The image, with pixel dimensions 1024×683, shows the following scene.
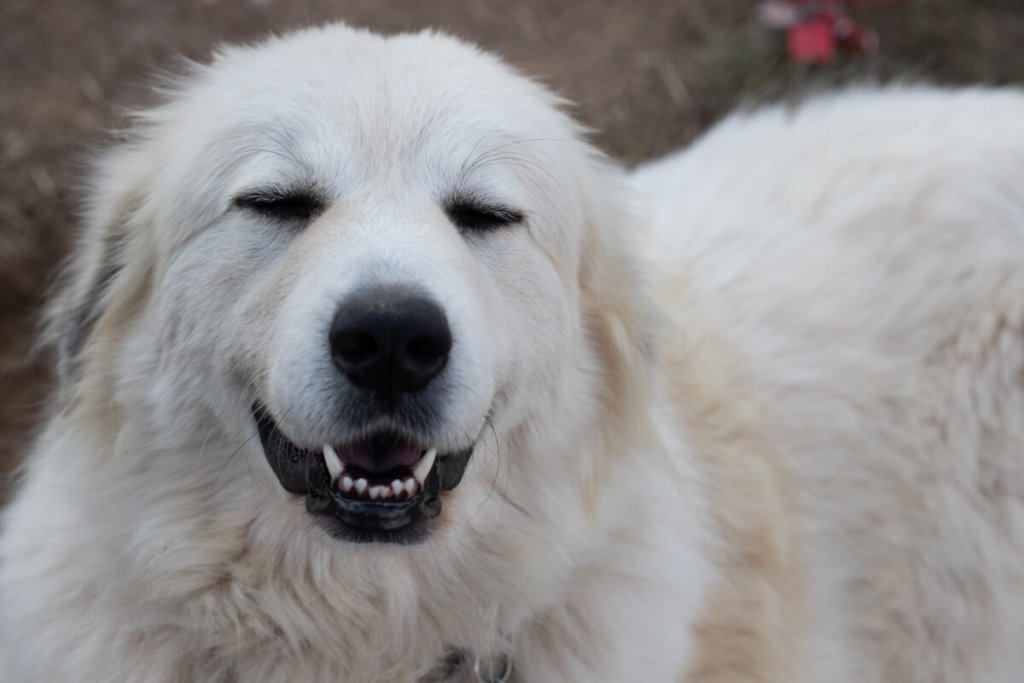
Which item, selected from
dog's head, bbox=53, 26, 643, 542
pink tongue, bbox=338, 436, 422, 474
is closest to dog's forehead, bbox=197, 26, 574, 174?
dog's head, bbox=53, 26, 643, 542

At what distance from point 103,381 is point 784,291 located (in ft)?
6.42

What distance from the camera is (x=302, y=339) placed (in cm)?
197

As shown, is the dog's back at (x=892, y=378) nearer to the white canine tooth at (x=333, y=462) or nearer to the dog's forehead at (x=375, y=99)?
the dog's forehead at (x=375, y=99)

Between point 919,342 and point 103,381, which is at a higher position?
point 919,342

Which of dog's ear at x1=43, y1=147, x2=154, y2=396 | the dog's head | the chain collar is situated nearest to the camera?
the dog's head

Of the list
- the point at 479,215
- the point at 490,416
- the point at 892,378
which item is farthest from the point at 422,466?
the point at 892,378

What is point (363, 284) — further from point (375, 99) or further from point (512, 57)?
point (512, 57)

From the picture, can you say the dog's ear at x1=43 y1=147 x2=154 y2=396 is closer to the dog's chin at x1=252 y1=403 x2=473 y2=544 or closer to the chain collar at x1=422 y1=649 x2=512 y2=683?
the dog's chin at x1=252 y1=403 x2=473 y2=544

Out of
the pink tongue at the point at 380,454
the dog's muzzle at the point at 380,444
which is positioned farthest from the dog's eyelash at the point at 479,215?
the pink tongue at the point at 380,454

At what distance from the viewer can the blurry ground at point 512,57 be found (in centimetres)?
463

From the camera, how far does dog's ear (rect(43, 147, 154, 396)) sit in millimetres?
2564

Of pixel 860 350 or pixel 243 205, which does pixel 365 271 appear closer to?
pixel 243 205

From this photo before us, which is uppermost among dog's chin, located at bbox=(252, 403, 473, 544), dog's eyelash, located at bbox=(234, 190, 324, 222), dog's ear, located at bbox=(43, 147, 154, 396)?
dog's eyelash, located at bbox=(234, 190, 324, 222)

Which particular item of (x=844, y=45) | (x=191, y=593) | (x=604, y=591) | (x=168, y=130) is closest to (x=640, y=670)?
(x=604, y=591)
